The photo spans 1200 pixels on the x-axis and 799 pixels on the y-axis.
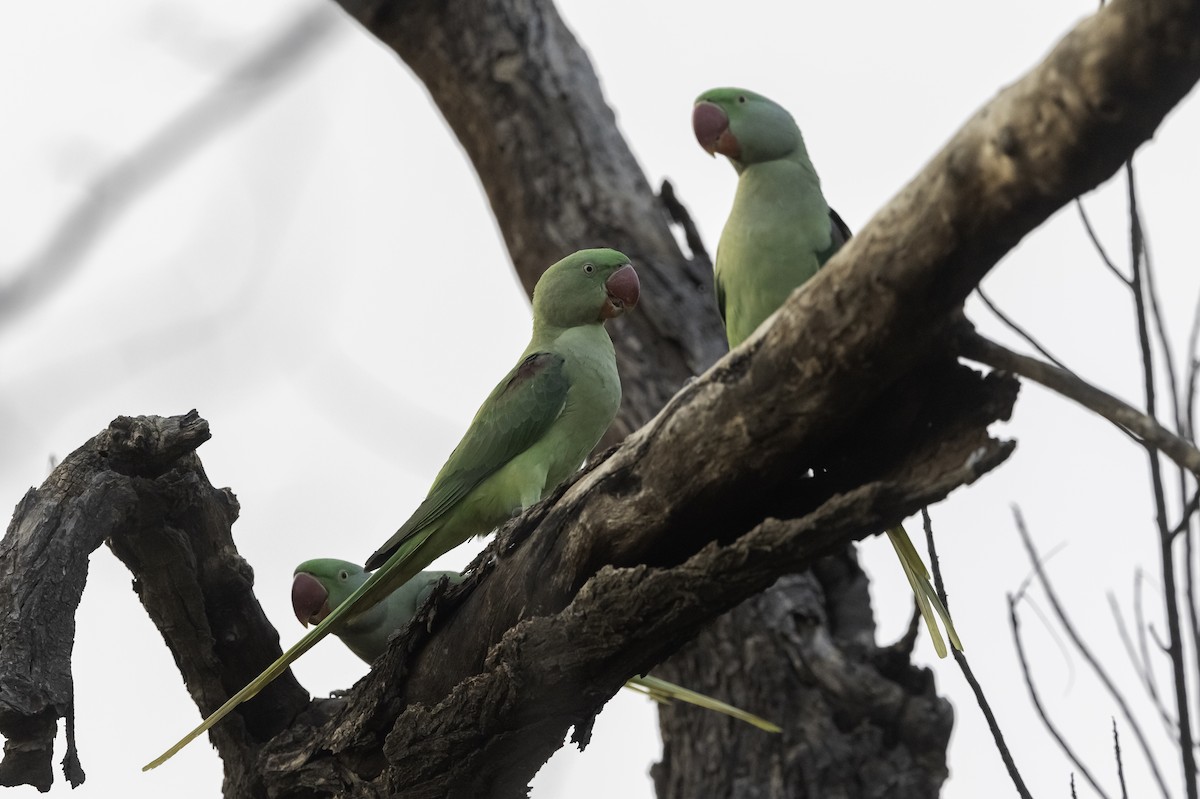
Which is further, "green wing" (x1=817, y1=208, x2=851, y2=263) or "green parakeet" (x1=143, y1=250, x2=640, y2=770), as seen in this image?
"green parakeet" (x1=143, y1=250, x2=640, y2=770)

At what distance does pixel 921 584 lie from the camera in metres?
2.84

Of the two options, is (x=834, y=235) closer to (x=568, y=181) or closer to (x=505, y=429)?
(x=505, y=429)

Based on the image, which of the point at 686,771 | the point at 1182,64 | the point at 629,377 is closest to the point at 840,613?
the point at 686,771

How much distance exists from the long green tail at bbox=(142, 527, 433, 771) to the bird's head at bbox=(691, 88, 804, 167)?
4.44 ft

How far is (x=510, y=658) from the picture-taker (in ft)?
9.02

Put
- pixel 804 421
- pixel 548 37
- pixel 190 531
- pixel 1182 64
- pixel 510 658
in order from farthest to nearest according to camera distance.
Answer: pixel 548 37, pixel 190 531, pixel 510 658, pixel 804 421, pixel 1182 64

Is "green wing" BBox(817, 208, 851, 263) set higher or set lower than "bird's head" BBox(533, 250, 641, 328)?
lower

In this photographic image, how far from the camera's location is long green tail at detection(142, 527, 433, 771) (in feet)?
10.1

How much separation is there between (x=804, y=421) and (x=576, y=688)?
838 millimetres

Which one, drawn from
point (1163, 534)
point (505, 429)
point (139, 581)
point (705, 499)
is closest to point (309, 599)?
point (139, 581)

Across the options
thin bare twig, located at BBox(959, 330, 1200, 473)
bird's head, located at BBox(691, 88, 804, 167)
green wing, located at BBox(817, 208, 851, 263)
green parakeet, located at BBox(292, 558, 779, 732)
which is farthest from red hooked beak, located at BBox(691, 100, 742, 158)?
green parakeet, located at BBox(292, 558, 779, 732)

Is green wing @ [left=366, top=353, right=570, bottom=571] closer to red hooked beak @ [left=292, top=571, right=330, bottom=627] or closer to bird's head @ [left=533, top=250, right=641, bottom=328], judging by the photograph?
bird's head @ [left=533, top=250, right=641, bottom=328]

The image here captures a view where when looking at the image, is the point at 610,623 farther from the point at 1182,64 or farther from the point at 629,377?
the point at 629,377

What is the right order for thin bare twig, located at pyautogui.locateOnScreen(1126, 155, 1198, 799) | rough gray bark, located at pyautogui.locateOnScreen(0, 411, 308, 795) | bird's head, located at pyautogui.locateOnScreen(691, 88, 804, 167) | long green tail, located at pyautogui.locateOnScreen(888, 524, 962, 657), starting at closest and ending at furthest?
thin bare twig, located at pyautogui.locateOnScreen(1126, 155, 1198, 799) → long green tail, located at pyautogui.locateOnScreen(888, 524, 962, 657) → rough gray bark, located at pyautogui.locateOnScreen(0, 411, 308, 795) → bird's head, located at pyautogui.locateOnScreen(691, 88, 804, 167)
